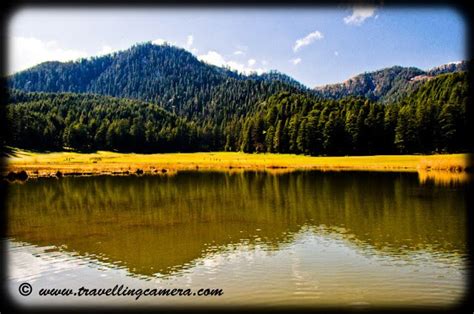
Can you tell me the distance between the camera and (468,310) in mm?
11875

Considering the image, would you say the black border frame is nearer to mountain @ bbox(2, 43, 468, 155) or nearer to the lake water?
the lake water

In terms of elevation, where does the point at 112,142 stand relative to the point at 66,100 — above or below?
below

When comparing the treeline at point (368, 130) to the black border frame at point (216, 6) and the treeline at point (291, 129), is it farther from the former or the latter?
the black border frame at point (216, 6)

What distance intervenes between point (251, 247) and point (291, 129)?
Result: 3644 inches

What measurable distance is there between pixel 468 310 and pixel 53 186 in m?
43.7

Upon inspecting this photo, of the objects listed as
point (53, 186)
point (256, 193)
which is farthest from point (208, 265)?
point (53, 186)

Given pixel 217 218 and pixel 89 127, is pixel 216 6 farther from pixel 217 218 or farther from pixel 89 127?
pixel 89 127

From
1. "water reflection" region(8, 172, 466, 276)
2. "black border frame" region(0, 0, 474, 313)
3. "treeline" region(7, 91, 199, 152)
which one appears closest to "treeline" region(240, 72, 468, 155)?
"treeline" region(7, 91, 199, 152)

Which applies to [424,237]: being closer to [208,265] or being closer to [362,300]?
[362,300]

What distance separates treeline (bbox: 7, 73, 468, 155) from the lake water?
194 feet
